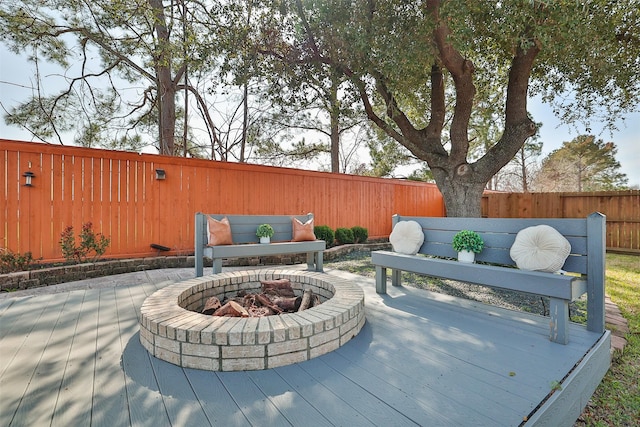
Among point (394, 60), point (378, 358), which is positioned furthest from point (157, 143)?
point (378, 358)

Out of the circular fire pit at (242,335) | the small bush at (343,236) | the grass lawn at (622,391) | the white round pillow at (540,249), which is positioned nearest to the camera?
the grass lawn at (622,391)

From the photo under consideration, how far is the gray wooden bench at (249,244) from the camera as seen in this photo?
12.3ft

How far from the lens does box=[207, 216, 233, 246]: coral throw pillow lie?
149 inches

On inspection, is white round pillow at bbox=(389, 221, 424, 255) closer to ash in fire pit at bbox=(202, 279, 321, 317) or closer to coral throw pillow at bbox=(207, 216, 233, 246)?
ash in fire pit at bbox=(202, 279, 321, 317)

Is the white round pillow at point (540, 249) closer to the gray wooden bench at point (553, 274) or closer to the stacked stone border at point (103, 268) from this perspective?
the gray wooden bench at point (553, 274)

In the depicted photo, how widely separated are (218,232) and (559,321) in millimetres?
3592

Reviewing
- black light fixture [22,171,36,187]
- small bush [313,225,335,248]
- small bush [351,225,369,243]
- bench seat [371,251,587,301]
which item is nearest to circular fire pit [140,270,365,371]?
bench seat [371,251,587,301]

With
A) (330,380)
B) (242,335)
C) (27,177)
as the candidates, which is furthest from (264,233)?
(27,177)

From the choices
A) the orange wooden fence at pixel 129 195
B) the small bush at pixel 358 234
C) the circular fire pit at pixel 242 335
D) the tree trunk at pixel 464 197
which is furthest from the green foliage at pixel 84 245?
the tree trunk at pixel 464 197

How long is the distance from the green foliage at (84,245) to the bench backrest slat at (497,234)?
4.53m

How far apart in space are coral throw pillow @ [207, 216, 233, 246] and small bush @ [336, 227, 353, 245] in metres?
3.30

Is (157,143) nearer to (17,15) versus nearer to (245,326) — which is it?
(17,15)

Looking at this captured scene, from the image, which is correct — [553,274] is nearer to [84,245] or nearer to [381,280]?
[381,280]

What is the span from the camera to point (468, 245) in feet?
8.41
